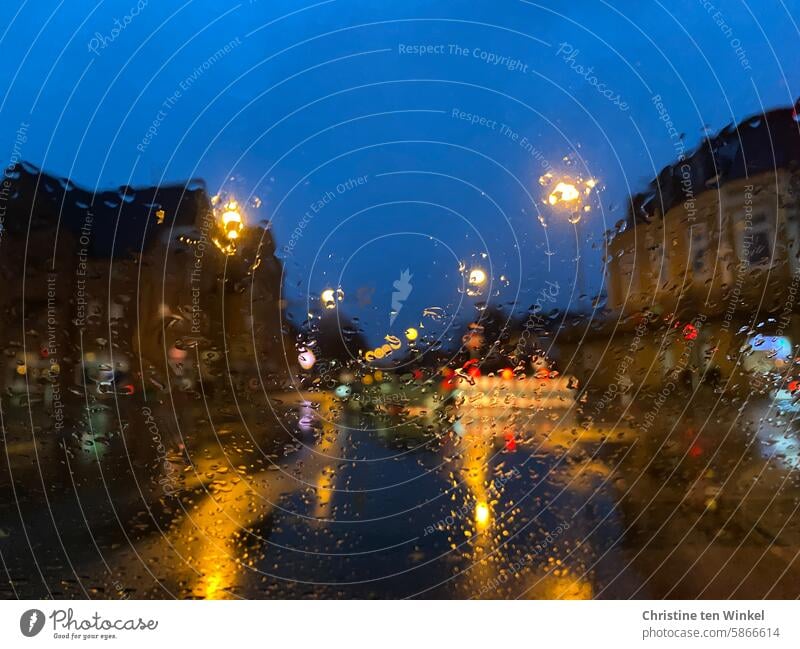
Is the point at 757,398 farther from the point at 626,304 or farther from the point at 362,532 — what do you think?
the point at 362,532

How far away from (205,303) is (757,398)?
66.6 inches

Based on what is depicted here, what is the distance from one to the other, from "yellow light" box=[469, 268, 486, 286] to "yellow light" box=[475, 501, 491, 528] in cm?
68

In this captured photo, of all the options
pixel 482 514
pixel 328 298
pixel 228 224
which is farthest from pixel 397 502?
pixel 228 224

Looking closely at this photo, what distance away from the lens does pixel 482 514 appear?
1285 mm

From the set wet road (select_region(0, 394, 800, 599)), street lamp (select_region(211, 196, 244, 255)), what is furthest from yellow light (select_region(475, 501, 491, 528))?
street lamp (select_region(211, 196, 244, 255))

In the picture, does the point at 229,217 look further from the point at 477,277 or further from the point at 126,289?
the point at 477,277

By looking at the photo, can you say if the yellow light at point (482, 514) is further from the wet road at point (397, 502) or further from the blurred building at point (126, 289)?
the blurred building at point (126, 289)

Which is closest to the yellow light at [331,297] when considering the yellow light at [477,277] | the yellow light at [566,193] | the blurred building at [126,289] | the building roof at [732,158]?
the blurred building at [126,289]

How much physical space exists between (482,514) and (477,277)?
732 millimetres

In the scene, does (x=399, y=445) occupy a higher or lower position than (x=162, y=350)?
lower

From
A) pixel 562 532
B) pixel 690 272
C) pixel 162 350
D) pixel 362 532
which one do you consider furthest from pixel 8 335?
pixel 690 272

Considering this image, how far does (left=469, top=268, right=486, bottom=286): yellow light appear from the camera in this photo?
1.25 m

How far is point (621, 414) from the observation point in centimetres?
126

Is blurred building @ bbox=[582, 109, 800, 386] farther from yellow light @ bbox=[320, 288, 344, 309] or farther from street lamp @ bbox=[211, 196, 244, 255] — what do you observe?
street lamp @ bbox=[211, 196, 244, 255]
